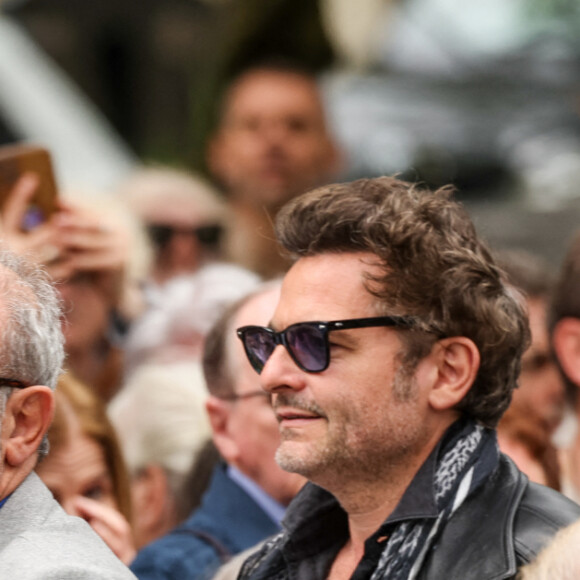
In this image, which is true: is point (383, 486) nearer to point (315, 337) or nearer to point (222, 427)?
point (315, 337)

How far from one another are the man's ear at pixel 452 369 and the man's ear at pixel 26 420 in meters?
0.90

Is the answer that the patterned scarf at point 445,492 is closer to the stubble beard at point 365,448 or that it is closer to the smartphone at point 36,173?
the stubble beard at point 365,448

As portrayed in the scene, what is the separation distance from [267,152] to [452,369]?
3.79m

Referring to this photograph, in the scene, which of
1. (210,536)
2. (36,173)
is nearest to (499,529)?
(210,536)

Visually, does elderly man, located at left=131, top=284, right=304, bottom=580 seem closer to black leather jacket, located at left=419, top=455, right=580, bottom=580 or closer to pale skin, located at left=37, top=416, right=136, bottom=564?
pale skin, located at left=37, top=416, right=136, bottom=564

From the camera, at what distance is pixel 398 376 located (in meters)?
2.78

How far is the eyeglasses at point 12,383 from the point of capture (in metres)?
2.66

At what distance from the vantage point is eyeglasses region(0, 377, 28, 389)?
2.66 metres

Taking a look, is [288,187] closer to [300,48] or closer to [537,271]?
[537,271]

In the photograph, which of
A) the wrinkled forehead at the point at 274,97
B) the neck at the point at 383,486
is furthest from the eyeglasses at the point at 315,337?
the wrinkled forehead at the point at 274,97

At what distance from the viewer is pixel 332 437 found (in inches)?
109

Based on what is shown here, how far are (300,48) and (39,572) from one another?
22.4ft

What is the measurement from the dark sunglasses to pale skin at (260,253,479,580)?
12.7 ft

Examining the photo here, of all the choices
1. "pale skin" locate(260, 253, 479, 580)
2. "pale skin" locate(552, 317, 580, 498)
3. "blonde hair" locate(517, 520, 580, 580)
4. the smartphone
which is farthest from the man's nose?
the smartphone
